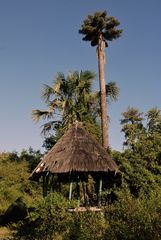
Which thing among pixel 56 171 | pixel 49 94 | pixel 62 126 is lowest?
pixel 56 171

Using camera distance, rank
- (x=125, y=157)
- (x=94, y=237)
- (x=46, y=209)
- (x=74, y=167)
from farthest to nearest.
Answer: (x=125, y=157) → (x=74, y=167) → (x=46, y=209) → (x=94, y=237)

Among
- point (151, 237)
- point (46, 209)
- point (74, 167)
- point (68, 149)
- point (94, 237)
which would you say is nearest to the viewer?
point (151, 237)

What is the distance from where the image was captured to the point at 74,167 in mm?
15156

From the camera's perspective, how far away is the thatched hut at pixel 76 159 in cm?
1539

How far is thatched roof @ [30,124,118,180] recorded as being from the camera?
15.4 metres

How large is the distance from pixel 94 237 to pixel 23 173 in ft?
50.4

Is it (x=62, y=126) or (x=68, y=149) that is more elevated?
(x=62, y=126)

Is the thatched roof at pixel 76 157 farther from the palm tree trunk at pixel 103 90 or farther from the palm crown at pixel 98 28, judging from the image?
the palm crown at pixel 98 28

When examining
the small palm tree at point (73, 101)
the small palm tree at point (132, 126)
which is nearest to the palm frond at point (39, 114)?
the small palm tree at point (73, 101)

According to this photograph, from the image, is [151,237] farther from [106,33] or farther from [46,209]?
[106,33]

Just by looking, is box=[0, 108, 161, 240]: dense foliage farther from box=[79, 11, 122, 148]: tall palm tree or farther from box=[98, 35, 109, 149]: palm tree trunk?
box=[79, 11, 122, 148]: tall palm tree

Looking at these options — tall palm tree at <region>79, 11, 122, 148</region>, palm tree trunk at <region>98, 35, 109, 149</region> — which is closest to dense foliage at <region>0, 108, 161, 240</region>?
palm tree trunk at <region>98, 35, 109, 149</region>

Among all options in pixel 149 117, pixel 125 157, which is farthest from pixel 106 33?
pixel 149 117

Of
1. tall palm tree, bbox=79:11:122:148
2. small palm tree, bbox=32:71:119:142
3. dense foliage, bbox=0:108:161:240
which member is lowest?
dense foliage, bbox=0:108:161:240
